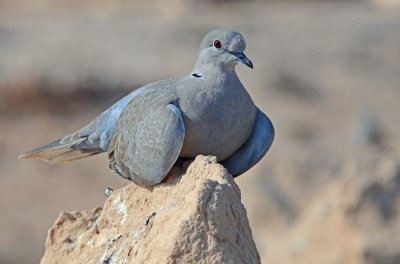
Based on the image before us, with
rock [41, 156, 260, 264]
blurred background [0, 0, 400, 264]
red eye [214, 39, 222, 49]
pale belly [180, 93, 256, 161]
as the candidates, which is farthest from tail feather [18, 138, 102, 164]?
blurred background [0, 0, 400, 264]

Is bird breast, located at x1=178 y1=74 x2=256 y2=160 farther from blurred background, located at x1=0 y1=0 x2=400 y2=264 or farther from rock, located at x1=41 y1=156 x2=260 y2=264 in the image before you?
blurred background, located at x1=0 y1=0 x2=400 y2=264

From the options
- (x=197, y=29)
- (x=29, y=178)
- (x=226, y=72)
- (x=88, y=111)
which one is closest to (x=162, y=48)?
(x=197, y=29)

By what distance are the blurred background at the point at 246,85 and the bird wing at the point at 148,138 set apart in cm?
386

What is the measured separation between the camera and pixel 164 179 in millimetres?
6918

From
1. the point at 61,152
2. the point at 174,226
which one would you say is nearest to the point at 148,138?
the point at 61,152

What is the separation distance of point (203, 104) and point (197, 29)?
58.9 feet

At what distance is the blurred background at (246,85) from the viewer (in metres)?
14.7

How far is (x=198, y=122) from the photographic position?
22.8 feet

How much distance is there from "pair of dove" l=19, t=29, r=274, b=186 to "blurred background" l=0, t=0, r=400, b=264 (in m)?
3.77

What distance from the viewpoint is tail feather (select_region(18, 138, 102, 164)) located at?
8.13m

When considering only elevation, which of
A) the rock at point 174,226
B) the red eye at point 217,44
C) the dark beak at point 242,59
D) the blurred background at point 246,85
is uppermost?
the blurred background at point 246,85

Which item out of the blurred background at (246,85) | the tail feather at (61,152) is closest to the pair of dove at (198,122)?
the tail feather at (61,152)

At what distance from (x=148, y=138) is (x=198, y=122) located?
333 mm

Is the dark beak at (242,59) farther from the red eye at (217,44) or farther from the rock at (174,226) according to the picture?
the rock at (174,226)
